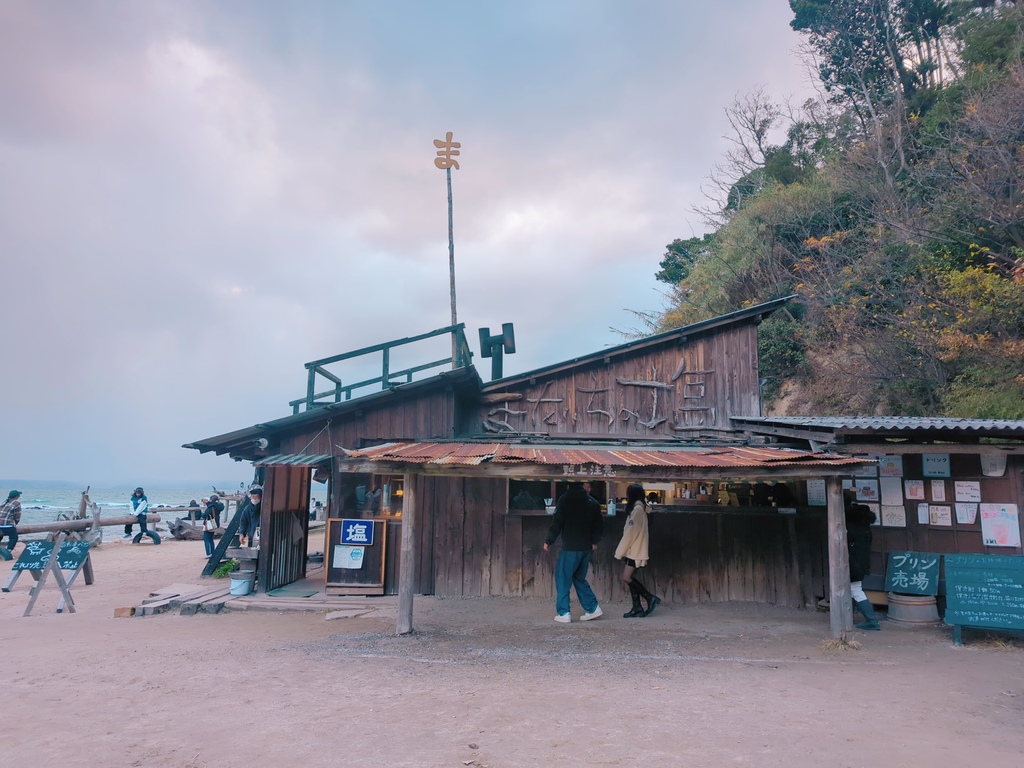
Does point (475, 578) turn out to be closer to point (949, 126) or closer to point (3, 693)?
point (3, 693)

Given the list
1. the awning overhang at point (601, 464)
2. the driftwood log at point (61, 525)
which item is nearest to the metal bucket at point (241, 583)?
the awning overhang at point (601, 464)

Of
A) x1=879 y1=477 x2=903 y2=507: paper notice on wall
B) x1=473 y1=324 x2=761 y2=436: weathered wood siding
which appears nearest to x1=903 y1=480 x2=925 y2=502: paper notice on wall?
x1=879 y1=477 x2=903 y2=507: paper notice on wall

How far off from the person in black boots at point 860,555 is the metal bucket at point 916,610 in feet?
1.24

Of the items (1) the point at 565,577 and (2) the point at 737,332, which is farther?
(2) the point at 737,332

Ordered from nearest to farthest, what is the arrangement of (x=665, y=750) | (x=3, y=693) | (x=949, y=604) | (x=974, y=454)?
1. (x=665, y=750)
2. (x=3, y=693)
3. (x=949, y=604)
4. (x=974, y=454)

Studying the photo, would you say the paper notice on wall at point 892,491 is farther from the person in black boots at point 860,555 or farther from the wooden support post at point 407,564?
the wooden support post at point 407,564

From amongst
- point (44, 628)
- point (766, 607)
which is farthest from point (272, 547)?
point (766, 607)

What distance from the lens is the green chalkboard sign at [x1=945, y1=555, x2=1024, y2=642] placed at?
724 centimetres

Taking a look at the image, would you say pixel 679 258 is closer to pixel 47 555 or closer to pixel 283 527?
pixel 283 527

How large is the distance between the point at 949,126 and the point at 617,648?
18.2m

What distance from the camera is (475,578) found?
10.4m

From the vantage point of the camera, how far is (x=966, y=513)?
29.0 ft

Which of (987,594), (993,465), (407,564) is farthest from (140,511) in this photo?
(993,465)

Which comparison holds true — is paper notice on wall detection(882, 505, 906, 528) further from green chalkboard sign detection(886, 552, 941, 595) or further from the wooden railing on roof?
the wooden railing on roof
